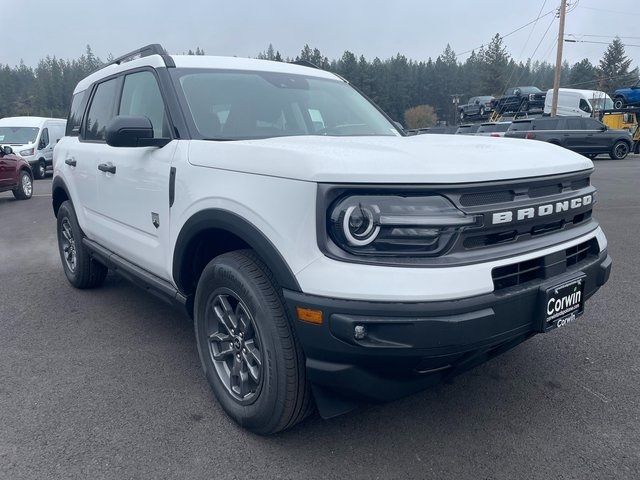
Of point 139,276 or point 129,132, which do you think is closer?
point 129,132

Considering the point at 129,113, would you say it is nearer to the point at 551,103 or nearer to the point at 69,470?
the point at 69,470

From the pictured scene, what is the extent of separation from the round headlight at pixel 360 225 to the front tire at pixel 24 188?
43.7 ft

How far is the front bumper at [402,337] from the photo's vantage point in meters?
2.06

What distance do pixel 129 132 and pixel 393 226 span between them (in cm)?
167

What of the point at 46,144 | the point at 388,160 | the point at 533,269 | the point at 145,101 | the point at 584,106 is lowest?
the point at 46,144

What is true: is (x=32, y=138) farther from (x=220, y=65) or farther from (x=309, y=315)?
(x=309, y=315)

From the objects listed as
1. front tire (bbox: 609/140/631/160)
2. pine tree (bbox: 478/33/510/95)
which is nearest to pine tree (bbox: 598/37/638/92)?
pine tree (bbox: 478/33/510/95)

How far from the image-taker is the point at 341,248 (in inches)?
85.9

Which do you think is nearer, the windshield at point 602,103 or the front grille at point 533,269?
the front grille at point 533,269

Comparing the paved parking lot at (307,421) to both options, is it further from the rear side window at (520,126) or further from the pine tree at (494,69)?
the pine tree at (494,69)

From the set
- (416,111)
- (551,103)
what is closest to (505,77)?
(416,111)

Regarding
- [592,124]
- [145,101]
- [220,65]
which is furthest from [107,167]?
[592,124]

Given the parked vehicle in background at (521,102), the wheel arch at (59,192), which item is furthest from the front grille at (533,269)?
the parked vehicle in background at (521,102)

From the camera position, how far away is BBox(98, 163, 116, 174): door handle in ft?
12.3
